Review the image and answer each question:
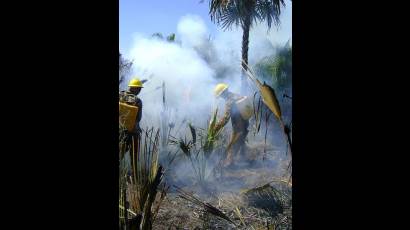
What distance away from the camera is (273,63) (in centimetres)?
321

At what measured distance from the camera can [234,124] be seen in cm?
333

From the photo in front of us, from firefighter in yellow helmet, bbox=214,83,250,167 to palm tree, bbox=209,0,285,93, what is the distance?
15 centimetres

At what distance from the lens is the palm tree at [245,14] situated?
314cm

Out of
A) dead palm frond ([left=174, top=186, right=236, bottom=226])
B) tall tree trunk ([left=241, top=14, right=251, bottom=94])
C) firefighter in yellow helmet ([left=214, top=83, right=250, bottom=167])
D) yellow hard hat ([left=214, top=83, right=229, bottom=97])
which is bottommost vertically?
dead palm frond ([left=174, top=186, right=236, bottom=226])

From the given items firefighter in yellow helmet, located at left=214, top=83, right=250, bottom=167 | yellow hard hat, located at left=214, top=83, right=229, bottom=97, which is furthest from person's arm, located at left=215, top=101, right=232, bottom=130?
yellow hard hat, located at left=214, top=83, right=229, bottom=97

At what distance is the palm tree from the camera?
3.14 metres

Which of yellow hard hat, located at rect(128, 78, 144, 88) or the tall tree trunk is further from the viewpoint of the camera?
the tall tree trunk

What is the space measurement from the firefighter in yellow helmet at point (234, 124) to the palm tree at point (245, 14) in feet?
0.49

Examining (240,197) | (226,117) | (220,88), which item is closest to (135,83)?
(220,88)

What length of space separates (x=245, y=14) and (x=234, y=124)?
3.00 ft

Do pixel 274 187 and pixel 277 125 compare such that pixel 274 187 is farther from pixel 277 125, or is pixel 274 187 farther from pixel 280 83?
pixel 280 83

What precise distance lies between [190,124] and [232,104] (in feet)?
1.26

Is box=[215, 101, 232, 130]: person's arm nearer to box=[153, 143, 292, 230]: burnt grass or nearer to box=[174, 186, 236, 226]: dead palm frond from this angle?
box=[153, 143, 292, 230]: burnt grass
